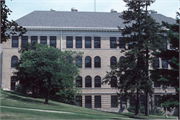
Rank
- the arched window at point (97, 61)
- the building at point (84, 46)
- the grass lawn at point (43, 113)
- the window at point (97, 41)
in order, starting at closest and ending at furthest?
1. the grass lawn at point (43, 113)
2. the building at point (84, 46)
3. the arched window at point (97, 61)
4. the window at point (97, 41)

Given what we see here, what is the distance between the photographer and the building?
51281 mm

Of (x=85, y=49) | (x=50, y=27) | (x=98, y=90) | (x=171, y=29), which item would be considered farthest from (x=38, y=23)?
(x=171, y=29)

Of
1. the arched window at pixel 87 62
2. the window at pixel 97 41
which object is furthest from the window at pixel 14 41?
the window at pixel 97 41

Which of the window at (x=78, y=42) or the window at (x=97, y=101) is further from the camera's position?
the window at (x=78, y=42)

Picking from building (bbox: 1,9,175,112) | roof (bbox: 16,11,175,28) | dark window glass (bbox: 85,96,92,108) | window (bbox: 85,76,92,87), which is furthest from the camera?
roof (bbox: 16,11,175,28)

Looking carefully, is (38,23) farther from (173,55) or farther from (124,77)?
(173,55)

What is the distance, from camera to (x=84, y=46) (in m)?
52.6

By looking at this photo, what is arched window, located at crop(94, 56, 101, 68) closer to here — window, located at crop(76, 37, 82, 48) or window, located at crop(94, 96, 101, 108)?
window, located at crop(76, 37, 82, 48)

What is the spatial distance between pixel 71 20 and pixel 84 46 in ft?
19.5

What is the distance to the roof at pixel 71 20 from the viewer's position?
2073 inches

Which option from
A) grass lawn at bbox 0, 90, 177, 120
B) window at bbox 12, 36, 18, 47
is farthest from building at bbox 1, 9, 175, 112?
grass lawn at bbox 0, 90, 177, 120

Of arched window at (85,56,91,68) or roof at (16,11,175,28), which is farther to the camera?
roof at (16,11,175,28)

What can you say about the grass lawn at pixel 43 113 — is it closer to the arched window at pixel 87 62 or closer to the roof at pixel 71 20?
the arched window at pixel 87 62

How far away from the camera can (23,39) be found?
169 ft
